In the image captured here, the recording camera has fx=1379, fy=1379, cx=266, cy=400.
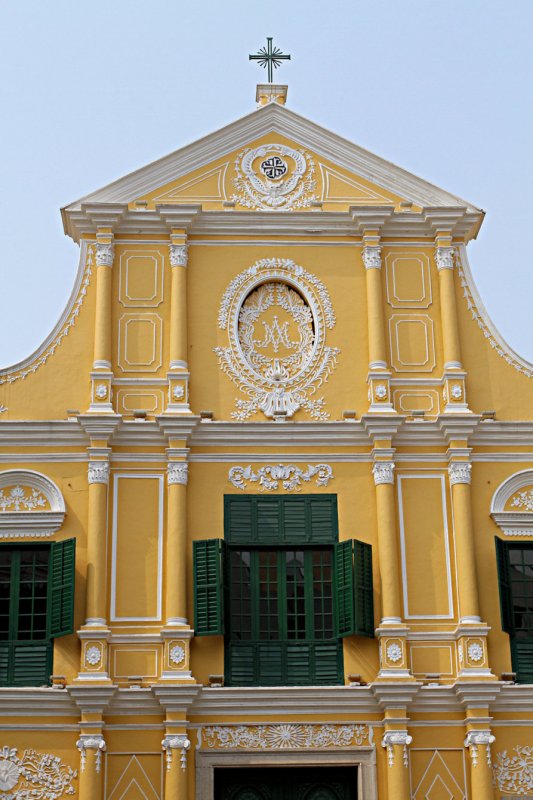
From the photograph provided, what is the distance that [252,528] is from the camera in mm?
19844

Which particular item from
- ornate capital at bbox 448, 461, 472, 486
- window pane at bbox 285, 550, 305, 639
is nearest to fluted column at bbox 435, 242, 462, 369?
ornate capital at bbox 448, 461, 472, 486

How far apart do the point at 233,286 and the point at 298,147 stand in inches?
105

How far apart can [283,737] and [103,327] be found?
256 inches

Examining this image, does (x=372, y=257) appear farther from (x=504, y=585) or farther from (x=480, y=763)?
(x=480, y=763)

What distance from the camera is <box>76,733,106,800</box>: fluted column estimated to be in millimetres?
18219

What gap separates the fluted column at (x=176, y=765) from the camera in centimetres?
1830

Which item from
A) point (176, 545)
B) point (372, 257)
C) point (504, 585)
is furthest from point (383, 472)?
point (372, 257)

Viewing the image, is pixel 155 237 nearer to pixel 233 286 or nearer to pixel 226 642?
pixel 233 286

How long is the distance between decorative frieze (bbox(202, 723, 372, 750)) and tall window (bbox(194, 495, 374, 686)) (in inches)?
24.8

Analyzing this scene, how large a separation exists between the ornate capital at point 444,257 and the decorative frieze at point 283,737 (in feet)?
23.4

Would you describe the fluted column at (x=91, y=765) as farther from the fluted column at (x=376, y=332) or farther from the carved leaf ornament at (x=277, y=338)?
the fluted column at (x=376, y=332)

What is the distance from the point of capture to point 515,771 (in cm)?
1886

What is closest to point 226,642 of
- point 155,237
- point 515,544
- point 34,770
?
point 34,770

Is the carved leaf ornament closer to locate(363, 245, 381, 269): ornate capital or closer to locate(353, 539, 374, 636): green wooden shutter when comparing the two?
locate(363, 245, 381, 269): ornate capital
